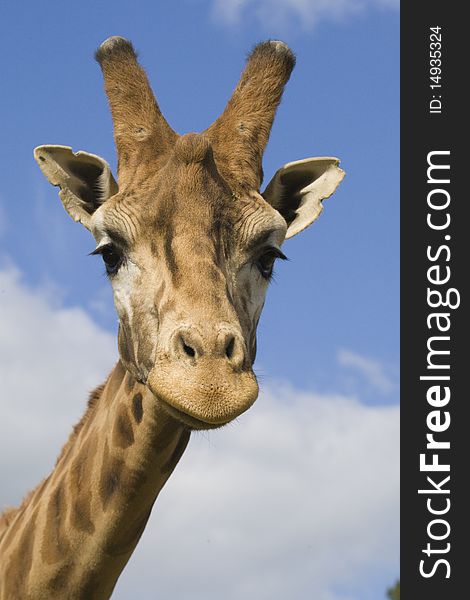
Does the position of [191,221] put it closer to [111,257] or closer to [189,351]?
[111,257]

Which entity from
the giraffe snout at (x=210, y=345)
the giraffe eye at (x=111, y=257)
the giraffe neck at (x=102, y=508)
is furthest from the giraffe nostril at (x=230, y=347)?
the giraffe eye at (x=111, y=257)

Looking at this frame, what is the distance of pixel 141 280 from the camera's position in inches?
340

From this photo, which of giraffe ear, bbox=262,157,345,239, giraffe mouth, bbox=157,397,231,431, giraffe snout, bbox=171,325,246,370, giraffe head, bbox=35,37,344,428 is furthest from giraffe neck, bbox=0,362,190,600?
giraffe ear, bbox=262,157,345,239

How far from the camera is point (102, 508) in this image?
916 cm

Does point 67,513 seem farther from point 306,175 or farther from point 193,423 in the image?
point 306,175

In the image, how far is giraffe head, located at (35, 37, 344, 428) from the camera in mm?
7691

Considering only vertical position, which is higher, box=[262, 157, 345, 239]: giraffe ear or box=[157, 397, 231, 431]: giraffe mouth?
box=[262, 157, 345, 239]: giraffe ear

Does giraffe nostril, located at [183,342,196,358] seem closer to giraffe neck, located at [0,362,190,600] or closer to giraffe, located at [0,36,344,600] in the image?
giraffe, located at [0,36,344,600]

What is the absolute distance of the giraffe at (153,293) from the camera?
7.81 metres

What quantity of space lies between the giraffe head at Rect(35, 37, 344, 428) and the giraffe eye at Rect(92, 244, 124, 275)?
1 cm

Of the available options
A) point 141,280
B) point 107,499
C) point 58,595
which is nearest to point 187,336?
point 141,280

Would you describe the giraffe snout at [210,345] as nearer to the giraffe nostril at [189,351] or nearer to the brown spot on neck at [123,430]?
the giraffe nostril at [189,351]

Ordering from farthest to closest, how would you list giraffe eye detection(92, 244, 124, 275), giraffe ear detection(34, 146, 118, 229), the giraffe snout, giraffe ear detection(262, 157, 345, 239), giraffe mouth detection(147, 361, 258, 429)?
giraffe ear detection(262, 157, 345, 239), giraffe ear detection(34, 146, 118, 229), giraffe eye detection(92, 244, 124, 275), the giraffe snout, giraffe mouth detection(147, 361, 258, 429)

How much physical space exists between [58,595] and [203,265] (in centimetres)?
327
